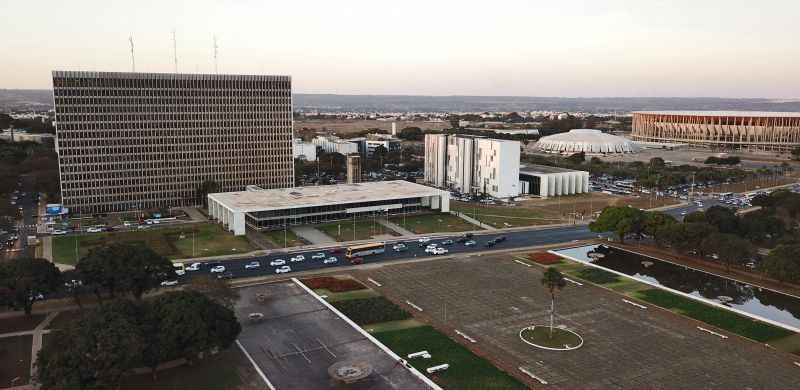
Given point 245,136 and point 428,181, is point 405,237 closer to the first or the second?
point 245,136

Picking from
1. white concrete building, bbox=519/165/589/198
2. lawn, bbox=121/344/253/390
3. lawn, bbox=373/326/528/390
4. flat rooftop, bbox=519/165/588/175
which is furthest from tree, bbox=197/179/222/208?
lawn, bbox=121/344/253/390

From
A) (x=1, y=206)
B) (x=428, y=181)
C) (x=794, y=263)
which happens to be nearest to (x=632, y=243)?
(x=794, y=263)

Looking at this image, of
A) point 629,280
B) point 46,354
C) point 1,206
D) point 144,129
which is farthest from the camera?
point 144,129

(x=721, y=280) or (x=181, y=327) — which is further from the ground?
(x=181, y=327)

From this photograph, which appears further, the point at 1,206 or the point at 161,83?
the point at 161,83

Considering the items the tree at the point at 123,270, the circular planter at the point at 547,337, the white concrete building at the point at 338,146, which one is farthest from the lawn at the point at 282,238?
the white concrete building at the point at 338,146

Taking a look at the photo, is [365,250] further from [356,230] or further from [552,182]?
[552,182]

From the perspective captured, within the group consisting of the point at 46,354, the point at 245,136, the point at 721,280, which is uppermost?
the point at 245,136
